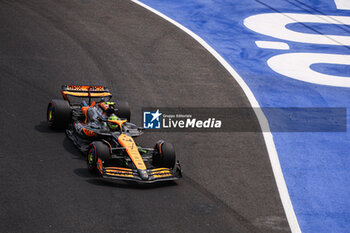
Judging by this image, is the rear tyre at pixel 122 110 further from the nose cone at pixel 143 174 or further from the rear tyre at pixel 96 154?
the nose cone at pixel 143 174

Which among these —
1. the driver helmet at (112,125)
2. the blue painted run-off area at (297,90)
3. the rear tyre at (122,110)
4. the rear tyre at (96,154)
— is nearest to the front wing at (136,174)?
the rear tyre at (96,154)

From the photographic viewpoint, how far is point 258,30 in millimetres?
20906

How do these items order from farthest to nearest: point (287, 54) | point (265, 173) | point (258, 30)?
1. point (258, 30)
2. point (287, 54)
3. point (265, 173)

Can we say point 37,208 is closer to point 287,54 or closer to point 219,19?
point 287,54

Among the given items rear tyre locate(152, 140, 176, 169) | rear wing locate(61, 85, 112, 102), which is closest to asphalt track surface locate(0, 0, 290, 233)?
rear tyre locate(152, 140, 176, 169)

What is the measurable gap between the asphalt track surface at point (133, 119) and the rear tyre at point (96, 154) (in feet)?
0.84

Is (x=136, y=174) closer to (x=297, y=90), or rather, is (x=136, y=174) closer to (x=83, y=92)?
(x=83, y=92)

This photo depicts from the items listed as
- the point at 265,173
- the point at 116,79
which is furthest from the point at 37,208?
the point at 116,79

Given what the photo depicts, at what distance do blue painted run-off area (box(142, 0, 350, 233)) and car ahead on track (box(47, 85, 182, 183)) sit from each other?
9.94ft

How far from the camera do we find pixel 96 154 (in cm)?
1028

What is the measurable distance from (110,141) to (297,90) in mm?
7759

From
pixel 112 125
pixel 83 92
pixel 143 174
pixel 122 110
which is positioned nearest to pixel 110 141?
pixel 112 125

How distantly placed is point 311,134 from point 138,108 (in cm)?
493

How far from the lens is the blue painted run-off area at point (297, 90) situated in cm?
1113
